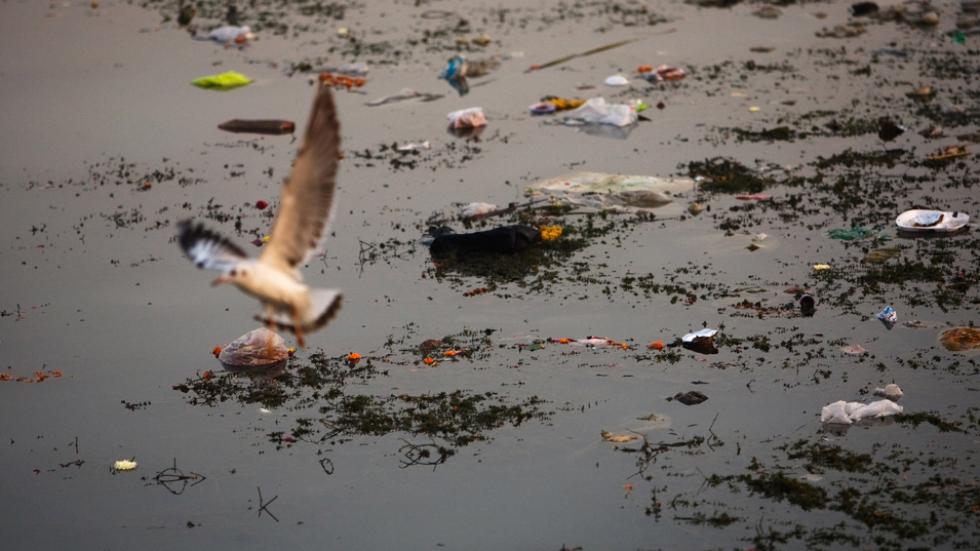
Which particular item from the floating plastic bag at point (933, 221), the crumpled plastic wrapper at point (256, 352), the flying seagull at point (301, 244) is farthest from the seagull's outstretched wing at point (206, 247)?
the floating plastic bag at point (933, 221)

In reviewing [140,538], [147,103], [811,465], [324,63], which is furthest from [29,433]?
[324,63]

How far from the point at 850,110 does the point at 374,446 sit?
792 cm

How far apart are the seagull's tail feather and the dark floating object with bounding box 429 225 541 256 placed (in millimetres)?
3933

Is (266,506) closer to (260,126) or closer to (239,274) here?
(239,274)

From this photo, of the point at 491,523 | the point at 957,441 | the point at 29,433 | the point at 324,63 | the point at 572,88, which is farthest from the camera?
the point at 324,63

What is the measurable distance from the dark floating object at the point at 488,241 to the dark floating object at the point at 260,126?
12.8ft

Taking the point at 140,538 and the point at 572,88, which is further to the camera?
the point at 572,88

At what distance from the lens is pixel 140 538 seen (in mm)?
6699

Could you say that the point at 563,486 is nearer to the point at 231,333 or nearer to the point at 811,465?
the point at 811,465

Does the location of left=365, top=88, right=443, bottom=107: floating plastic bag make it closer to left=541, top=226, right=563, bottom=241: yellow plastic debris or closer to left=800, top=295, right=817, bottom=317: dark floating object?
left=541, top=226, right=563, bottom=241: yellow plastic debris

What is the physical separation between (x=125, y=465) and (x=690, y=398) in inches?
134

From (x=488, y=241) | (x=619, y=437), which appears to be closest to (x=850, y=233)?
(x=488, y=241)

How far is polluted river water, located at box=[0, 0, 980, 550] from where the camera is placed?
6.80m

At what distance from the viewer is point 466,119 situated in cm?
1316
